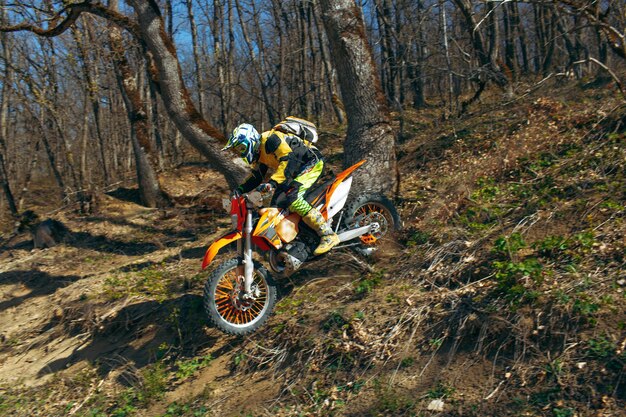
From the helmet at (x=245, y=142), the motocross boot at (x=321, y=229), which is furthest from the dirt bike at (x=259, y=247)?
the helmet at (x=245, y=142)

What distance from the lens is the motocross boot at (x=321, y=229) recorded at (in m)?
6.88

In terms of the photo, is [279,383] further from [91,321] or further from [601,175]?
[601,175]

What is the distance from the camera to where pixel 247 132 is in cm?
658

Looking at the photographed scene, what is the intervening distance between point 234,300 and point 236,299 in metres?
0.02

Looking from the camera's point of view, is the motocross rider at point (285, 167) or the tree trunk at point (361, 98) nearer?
the motocross rider at point (285, 167)

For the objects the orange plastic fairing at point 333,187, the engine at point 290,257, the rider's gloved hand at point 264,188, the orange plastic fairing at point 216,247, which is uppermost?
the rider's gloved hand at point 264,188

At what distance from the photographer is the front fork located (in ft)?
21.0

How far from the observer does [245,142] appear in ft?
21.5

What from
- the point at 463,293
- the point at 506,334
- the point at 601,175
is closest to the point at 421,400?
the point at 506,334

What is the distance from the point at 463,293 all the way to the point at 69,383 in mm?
4755

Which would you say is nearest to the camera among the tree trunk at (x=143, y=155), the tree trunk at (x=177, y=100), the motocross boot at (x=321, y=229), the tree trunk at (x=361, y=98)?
the motocross boot at (x=321, y=229)

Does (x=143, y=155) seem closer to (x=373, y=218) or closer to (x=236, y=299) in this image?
(x=373, y=218)

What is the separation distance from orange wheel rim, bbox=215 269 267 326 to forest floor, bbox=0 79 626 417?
287mm

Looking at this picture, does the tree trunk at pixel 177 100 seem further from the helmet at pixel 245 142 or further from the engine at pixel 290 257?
the engine at pixel 290 257
